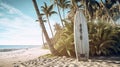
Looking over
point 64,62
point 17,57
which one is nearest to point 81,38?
point 64,62

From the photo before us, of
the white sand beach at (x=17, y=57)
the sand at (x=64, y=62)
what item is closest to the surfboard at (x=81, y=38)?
the sand at (x=64, y=62)

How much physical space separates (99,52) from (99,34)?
96 cm

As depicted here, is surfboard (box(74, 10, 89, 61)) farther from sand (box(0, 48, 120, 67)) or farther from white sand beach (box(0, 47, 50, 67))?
white sand beach (box(0, 47, 50, 67))

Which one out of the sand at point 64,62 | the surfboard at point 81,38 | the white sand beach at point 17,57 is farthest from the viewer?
the white sand beach at point 17,57

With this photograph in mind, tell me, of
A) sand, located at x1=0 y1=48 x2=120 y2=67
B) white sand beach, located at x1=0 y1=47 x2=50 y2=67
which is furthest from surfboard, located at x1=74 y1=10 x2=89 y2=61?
white sand beach, located at x1=0 y1=47 x2=50 y2=67

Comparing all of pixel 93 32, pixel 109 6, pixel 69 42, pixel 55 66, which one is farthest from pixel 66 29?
pixel 109 6

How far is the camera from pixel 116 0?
1970 cm

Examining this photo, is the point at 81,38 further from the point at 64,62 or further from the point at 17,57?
the point at 17,57

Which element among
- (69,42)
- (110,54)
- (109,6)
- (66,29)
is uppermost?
(109,6)

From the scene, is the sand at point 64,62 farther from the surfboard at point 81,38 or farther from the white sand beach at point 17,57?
the surfboard at point 81,38

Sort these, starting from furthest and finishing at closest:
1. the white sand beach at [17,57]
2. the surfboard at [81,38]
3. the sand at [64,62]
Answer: the white sand beach at [17,57] → the surfboard at [81,38] → the sand at [64,62]

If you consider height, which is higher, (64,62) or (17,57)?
(64,62)

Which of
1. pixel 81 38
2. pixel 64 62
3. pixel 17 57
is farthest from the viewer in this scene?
pixel 17 57

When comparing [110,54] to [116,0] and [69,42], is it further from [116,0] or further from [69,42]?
[116,0]
